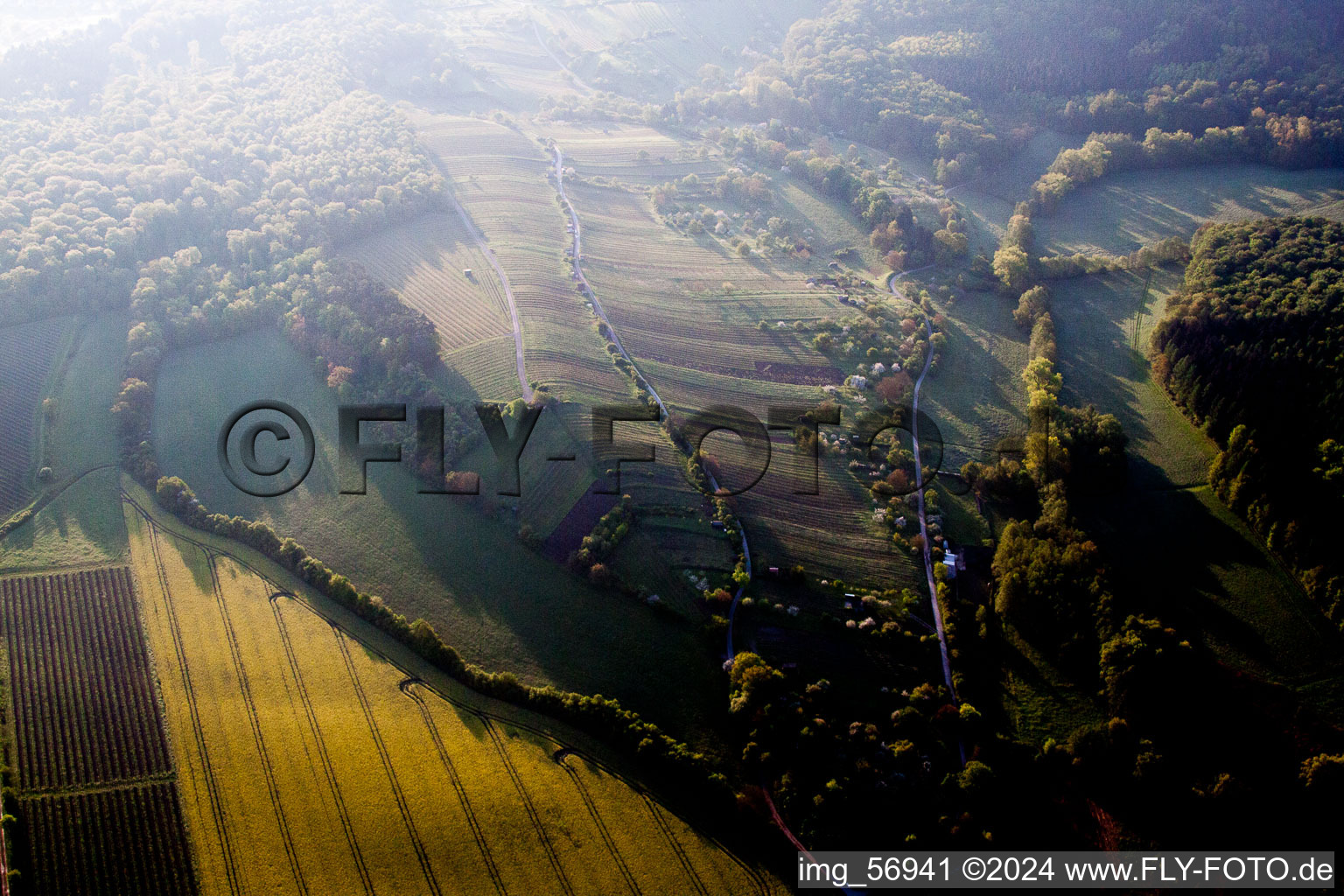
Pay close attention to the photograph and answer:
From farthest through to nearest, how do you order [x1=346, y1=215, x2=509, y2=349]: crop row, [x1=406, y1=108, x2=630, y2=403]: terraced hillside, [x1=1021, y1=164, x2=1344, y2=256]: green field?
1. [x1=1021, y1=164, x2=1344, y2=256]: green field
2. [x1=346, y1=215, x2=509, y2=349]: crop row
3. [x1=406, y1=108, x2=630, y2=403]: terraced hillside

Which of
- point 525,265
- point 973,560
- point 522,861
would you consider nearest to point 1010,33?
point 525,265

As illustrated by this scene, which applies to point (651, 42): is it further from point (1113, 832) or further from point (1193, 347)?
point (1113, 832)

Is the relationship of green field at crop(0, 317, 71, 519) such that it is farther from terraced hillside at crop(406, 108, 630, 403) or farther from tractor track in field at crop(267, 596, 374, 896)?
terraced hillside at crop(406, 108, 630, 403)

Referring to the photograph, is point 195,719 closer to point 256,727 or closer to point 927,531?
point 256,727

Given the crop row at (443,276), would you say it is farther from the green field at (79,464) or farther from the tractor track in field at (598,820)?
the tractor track in field at (598,820)

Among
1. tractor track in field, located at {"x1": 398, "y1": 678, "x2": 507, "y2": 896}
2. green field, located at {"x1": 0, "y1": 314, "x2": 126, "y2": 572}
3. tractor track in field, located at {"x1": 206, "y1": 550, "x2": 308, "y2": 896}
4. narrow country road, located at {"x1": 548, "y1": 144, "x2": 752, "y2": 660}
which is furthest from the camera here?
green field, located at {"x1": 0, "y1": 314, "x2": 126, "y2": 572}

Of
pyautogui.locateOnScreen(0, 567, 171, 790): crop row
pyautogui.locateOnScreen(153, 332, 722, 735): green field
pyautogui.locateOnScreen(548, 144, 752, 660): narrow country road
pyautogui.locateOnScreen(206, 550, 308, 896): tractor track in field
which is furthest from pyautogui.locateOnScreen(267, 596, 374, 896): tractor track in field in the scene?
pyautogui.locateOnScreen(548, 144, 752, 660): narrow country road

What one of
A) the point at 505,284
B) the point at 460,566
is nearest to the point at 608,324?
the point at 505,284

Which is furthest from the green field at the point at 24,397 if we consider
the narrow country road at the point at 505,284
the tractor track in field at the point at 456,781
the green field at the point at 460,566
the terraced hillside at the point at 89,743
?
the narrow country road at the point at 505,284
